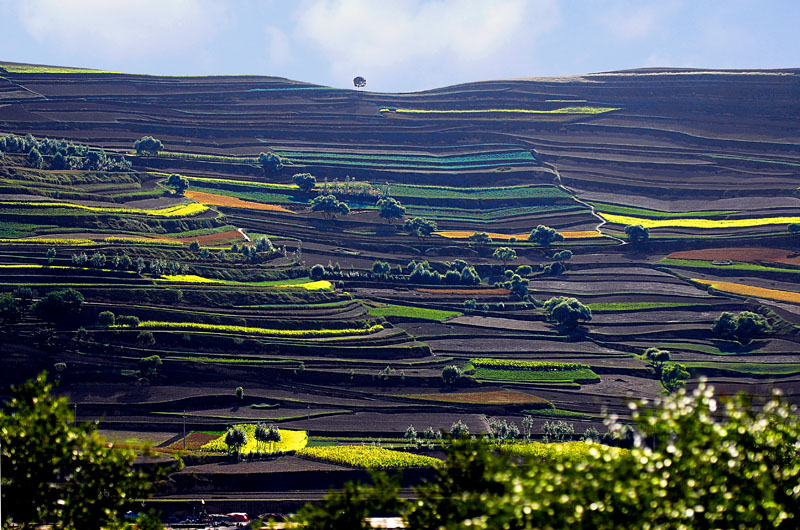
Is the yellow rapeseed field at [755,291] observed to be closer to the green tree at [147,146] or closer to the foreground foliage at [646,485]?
the green tree at [147,146]

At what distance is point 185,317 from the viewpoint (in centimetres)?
10625

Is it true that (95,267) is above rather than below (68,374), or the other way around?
above

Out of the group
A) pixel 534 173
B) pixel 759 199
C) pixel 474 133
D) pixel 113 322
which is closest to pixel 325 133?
pixel 474 133

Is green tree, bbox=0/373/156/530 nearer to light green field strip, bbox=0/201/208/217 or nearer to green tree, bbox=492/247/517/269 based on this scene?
light green field strip, bbox=0/201/208/217

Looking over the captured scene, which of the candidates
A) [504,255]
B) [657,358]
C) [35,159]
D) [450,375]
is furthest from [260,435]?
[35,159]

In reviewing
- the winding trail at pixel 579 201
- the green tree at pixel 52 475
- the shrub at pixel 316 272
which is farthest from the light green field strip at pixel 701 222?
the green tree at pixel 52 475

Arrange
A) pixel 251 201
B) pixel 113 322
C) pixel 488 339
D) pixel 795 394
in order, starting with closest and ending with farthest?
pixel 113 322, pixel 795 394, pixel 488 339, pixel 251 201

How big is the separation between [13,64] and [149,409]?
130883 millimetres

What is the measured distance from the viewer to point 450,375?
10562 cm

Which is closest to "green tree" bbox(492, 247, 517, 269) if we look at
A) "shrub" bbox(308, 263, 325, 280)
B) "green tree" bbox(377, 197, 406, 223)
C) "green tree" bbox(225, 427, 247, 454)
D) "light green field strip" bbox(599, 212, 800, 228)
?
"green tree" bbox(377, 197, 406, 223)

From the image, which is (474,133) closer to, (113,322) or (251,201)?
(251,201)

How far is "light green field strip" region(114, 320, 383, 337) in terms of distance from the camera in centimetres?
10381

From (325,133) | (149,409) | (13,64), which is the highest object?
(13,64)

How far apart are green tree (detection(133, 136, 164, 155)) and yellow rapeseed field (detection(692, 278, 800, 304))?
90913mm
